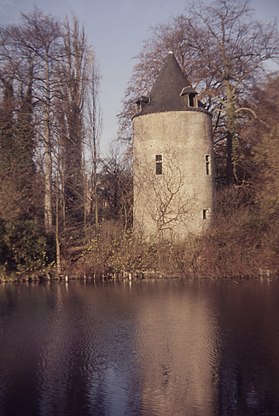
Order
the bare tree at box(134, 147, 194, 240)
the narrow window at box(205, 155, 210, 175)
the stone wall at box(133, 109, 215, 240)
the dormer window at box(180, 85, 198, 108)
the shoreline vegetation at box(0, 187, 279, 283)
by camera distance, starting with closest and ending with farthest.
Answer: the shoreline vegetation at box(0, 187, 279, 283)
the bare tree at box(134, 147, 194, 240)
the stone wall at box(133, 109, 215, 240)
the dormer window at box(180, 85, 198, 108)
the narrow window at box(205, 155, 210, 175)

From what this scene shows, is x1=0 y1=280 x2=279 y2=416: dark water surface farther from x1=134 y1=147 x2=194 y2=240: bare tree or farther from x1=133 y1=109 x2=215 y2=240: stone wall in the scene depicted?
x1=133 y1=109 x2=215 y2=240: stone wall

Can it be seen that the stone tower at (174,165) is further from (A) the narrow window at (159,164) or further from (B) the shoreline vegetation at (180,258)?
(B) the shoreline vegetation at (180,258)

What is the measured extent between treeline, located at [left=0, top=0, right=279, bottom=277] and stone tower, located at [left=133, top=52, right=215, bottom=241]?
1.23m

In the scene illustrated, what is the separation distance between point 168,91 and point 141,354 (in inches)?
638

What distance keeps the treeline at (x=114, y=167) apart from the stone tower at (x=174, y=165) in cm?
123

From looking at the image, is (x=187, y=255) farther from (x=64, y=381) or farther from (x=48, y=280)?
(x=64, y=381)

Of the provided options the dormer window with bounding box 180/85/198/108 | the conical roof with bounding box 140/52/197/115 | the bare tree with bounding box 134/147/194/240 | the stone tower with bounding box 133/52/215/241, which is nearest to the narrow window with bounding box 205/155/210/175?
the stone tower with bounding box 133/52/215/241

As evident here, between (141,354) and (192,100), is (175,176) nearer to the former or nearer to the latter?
(192,100)

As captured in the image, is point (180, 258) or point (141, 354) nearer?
point (141, 354)

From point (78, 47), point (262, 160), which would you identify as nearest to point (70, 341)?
point (262, 160)

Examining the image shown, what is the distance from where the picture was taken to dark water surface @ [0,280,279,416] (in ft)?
22.4

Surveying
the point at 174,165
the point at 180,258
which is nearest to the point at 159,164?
the point at 174,165

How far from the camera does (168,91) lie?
76.8 feet

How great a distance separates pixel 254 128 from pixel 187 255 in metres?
10.8
